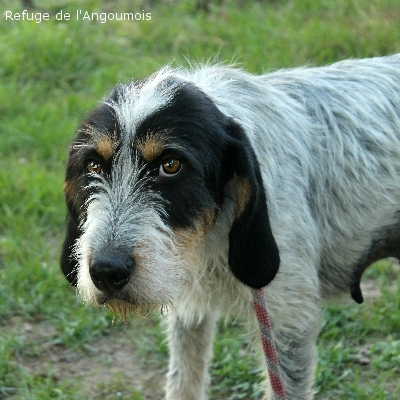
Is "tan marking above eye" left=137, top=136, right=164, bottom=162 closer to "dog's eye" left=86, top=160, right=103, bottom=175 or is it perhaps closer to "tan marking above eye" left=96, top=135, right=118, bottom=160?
"tan marking above eye" left=96, top=135, right=118, bottom=160

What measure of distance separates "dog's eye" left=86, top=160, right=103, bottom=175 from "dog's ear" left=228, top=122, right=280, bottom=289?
563 millimetres

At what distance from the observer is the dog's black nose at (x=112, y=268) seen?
2.96 m

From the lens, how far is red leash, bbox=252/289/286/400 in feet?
11.6

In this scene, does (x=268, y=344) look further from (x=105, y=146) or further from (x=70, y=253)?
(x=105, y=146)

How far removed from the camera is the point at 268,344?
359 cm

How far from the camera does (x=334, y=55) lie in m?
7.71

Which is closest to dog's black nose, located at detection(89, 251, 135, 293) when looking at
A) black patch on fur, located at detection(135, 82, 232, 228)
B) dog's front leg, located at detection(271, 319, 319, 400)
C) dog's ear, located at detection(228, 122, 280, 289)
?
black patch on fur, located at detection(135, 82, 232, 228)

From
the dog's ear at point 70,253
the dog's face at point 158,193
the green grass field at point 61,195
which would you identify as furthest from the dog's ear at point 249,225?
the green grass field at point 61,195

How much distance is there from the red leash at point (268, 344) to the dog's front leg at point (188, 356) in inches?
28.6

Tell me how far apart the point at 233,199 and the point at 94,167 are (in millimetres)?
640

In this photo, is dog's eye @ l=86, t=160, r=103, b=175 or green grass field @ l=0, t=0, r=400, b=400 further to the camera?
green grass field @ l=0, t=0, r=400, b=400

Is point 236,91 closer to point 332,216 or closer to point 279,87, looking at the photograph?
point 279,87

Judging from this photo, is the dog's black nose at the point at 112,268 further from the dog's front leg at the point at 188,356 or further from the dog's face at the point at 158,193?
the dog's front leg at the point at 188,356

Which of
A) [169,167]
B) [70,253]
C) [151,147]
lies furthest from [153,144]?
[70,253]
